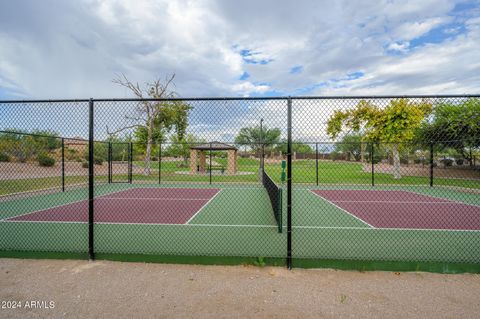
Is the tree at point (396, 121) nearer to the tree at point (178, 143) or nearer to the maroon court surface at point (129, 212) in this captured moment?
the tree at point (178, 143)

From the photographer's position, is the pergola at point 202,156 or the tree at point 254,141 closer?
the tree at point 254,141

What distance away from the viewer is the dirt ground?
10.1 ft

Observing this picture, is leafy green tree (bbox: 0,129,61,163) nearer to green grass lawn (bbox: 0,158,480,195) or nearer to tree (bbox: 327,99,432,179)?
green grass lawn (bbox: 0,158,480,195)

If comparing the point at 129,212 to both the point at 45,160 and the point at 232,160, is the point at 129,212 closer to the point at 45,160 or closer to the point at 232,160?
the point at 232,160

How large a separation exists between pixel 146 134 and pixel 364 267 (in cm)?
2314

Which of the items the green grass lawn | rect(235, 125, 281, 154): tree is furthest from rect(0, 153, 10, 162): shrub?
rect(235, 125, 281, 154): tree

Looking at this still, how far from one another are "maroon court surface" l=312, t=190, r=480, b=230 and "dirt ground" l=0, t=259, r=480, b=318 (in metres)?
3.15

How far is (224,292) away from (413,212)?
7.45m

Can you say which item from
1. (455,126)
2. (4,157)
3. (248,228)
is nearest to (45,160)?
(4,157)

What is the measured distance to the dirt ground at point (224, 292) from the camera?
10.1 feet

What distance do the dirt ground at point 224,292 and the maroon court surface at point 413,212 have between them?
3.15 meters

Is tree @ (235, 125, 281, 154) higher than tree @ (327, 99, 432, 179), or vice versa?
tree @ (327, 99, 432, 179)

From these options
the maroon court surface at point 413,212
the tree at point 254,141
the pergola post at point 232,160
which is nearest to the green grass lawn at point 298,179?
the pergola post at point 232,160

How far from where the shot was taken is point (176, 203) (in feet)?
32.6
